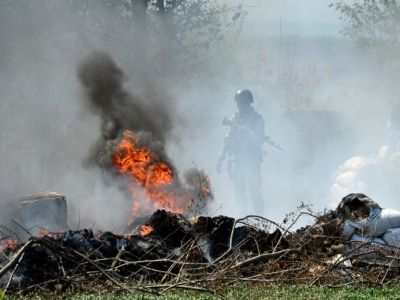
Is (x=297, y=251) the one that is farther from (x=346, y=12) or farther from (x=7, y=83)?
(x=346, y=12)

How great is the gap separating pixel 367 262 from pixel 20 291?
155 inches

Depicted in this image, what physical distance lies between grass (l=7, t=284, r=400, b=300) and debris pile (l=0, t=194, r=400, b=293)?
118 mm

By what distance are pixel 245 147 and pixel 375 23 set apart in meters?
18.3

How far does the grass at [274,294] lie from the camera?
777cm

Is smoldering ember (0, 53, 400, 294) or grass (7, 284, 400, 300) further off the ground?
smoldering ember (0, 53, 400, 294)

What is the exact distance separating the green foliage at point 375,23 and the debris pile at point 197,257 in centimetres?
2258

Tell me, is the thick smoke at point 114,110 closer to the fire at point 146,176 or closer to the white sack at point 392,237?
the fire at point 146,176

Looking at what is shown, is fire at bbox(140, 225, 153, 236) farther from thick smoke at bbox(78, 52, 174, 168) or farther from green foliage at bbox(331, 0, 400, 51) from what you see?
green foliage at bbox(331, 0, 400, 51)

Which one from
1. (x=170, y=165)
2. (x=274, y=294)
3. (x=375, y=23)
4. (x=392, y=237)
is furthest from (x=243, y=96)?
(x=375, y=23)

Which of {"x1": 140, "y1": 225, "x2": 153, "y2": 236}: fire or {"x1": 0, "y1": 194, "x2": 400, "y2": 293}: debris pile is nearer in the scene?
{"x1": 0, "y1": 194, "x2": 400, "y2": 293}: debris pile

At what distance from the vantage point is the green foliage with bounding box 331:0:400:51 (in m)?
31.8

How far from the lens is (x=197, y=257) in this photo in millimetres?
9586

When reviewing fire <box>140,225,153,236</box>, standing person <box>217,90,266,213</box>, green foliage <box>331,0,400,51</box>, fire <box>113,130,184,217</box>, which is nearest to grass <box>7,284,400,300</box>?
fire <box>140,225,153,236</box>

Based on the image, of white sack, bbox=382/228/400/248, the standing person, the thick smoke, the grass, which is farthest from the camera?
the standing person
